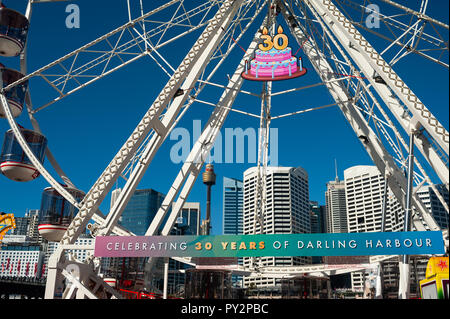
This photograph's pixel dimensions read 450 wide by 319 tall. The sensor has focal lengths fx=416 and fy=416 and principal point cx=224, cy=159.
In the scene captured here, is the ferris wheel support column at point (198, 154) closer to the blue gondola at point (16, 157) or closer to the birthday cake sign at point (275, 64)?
the birthday cake sign at point (275, 64)

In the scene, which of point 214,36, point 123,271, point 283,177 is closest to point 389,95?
point 214,36

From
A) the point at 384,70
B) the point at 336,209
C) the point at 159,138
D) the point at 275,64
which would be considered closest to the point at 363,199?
the point at 336,209

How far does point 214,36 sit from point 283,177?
4941 inches

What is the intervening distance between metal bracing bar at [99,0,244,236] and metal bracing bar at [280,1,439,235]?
25.9 feet

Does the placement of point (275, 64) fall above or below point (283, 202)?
below

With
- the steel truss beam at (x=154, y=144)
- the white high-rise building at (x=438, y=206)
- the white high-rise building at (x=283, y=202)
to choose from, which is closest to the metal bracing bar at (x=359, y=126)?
the white high-rise building at (x=438, y=206)

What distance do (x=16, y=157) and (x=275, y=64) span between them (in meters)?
17.0

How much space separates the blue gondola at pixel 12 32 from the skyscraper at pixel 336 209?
171 m

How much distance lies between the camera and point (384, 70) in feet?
58.5

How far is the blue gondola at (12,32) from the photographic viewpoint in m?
27.0

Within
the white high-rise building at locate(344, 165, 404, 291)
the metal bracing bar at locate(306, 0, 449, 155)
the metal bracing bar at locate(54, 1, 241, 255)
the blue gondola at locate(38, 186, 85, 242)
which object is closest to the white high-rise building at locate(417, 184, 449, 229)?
the metal bracing bar at locate(306, 0, 449, 155)

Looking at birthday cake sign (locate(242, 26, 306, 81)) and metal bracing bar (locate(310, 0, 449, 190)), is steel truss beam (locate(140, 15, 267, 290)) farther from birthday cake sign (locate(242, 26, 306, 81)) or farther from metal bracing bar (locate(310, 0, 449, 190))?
metal bracing bar (locate(310, 0, 449, 190))

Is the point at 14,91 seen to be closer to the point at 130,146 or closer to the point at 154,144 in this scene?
the point at 154,144
